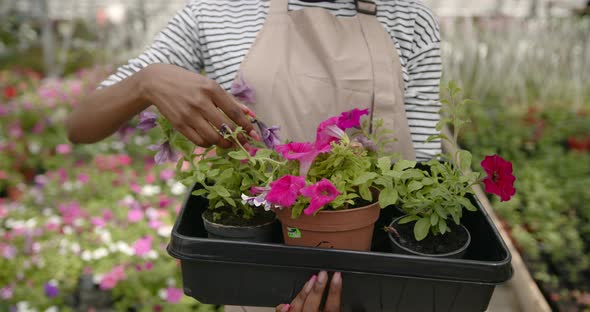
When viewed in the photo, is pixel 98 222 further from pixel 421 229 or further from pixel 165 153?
pixel 421 229

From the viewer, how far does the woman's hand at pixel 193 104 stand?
0.88 metres

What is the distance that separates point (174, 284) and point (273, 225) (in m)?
1.46

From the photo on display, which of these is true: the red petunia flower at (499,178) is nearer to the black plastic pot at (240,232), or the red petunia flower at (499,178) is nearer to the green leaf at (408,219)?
the green leaf at (408,219)

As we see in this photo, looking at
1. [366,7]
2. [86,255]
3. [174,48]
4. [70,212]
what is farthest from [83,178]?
[366,7]

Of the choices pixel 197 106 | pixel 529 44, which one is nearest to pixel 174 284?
pixel 197 106

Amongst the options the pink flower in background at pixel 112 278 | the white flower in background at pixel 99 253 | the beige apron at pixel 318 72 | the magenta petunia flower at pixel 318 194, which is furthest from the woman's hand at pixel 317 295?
the white flower in background at pixel 99 253

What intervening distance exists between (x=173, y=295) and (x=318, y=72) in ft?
4.51

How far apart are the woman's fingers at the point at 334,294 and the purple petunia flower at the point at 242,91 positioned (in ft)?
1.37

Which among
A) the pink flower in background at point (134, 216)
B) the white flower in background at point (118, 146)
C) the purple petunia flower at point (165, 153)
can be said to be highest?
the purple petunia flower at point (165, 153)

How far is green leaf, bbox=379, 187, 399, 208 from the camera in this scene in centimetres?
83

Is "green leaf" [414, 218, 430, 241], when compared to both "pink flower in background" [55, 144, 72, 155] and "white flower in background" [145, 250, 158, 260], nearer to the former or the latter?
"white flower in background" [145, 250, 158, 260]

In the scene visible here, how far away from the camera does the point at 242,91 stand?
104cm

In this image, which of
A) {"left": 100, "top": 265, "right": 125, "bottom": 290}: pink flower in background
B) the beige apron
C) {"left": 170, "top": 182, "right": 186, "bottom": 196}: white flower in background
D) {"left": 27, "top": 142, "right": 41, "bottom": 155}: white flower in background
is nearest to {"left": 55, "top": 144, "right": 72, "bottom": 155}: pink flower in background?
{"left": 27, "top": 142, "right": 41, "bottom": 155}: white flower in background

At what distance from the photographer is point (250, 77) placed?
111 centimetres
